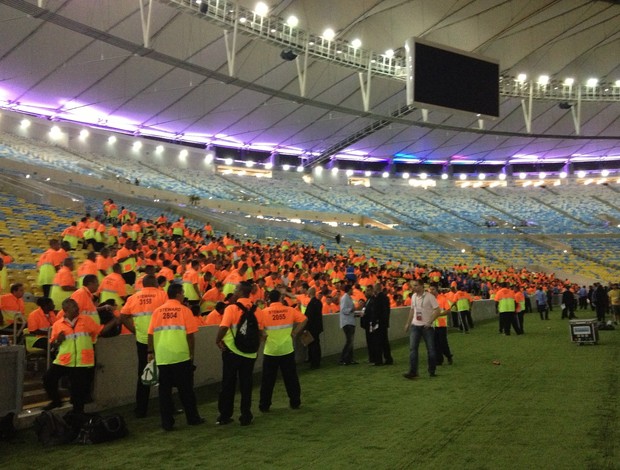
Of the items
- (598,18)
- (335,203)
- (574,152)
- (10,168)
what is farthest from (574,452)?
(574,152)

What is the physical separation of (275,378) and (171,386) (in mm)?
1412

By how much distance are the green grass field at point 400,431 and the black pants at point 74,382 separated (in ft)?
1.86

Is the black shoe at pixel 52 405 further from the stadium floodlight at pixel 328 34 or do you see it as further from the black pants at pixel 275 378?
the stadium floodlight at pixel 328 34

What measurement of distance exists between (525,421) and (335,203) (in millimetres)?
42359

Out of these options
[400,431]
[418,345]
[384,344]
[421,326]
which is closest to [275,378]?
[400,431]

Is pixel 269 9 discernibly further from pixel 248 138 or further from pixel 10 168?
pixel 248 138

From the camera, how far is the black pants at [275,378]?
7.19 m

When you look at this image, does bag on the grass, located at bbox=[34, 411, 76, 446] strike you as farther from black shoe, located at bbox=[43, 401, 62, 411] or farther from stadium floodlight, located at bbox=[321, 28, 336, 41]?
stadium floodlight, located at bbox=[321, 28, 336, 41]

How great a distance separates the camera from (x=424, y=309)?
31.4 ft

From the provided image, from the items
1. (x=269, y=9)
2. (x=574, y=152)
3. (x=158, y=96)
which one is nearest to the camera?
(x=269, y=9)

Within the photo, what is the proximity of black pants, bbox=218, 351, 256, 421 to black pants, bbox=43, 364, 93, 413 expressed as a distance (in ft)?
4.60

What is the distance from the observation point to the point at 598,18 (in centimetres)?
3241

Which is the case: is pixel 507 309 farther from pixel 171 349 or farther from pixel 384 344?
pixel 171 349

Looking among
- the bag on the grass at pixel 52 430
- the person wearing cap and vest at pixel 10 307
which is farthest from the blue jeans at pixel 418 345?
the person wearing cap and vest at pixel 10 307
